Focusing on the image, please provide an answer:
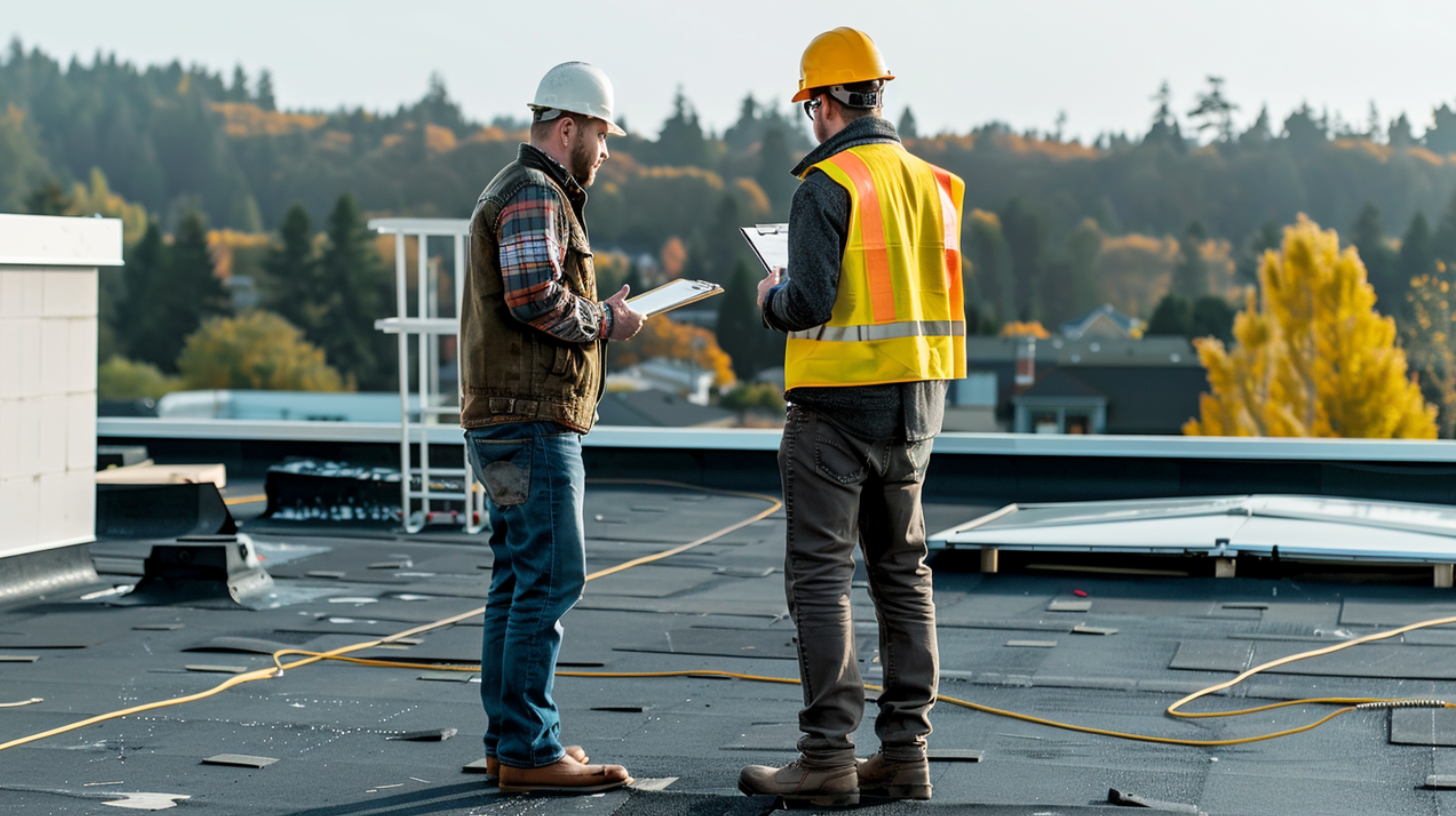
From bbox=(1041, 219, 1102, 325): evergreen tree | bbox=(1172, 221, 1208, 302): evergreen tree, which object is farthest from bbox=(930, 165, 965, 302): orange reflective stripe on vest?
bbox=(1041, 219, 1102, 325): evergreen tree

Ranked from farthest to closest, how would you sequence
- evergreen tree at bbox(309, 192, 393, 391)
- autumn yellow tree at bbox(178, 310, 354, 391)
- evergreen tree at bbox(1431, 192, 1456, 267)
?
evergreen tree at bbox(309, 192, 393, 391), evergreen tree at bbox(1431, 192, 1456, 267), autumn yellow tree at bbox(178, 310, 354, 391)

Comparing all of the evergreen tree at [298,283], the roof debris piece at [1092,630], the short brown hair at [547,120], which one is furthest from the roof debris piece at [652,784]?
the evergreen tree at [298,283]

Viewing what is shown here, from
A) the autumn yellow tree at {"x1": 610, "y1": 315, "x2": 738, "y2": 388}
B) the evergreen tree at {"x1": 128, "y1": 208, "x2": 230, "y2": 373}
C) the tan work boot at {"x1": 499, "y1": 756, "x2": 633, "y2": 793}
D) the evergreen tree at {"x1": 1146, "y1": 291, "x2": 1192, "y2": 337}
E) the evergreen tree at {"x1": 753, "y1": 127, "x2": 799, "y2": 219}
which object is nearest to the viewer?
the tan work boot at {"x1": 499, "y1": 756, "x2": 633, "y2": 793}

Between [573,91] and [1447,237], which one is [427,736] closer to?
[573,91]

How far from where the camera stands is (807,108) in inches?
130

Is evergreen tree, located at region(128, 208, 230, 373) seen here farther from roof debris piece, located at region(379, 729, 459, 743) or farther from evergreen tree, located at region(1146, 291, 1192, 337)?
roof debris piece, located at region(379, 729, 459, 743)

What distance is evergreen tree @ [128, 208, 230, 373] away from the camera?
93.1 metres

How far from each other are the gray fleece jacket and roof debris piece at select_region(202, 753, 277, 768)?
61.9 inches

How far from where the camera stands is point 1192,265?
10056cm

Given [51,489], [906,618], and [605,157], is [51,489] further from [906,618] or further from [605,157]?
[906,618]

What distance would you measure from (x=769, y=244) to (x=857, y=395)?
1.59 feet

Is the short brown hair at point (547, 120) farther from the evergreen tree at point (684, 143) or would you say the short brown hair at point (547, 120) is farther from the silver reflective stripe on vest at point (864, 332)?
the evergreen tree at point (684, 143)

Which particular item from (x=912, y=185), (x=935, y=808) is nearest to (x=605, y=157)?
(x=912, y=185)

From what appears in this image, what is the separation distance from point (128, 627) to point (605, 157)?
118 inches
